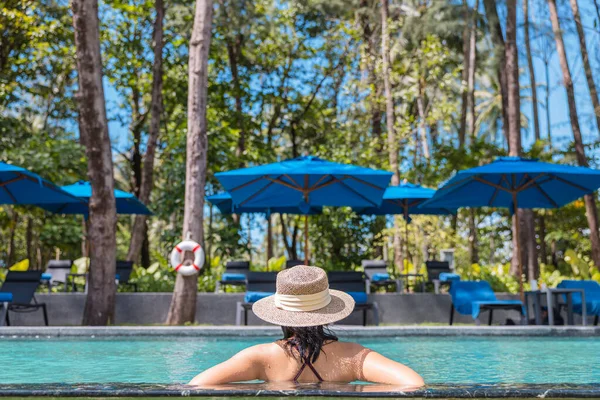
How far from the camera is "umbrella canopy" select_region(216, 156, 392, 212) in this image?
11.2 meters

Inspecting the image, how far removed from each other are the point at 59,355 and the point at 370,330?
3868 millimetres

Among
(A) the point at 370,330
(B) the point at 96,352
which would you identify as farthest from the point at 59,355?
(A) the point at 370,330

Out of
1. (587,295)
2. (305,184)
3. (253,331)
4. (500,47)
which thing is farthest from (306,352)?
(500,47)

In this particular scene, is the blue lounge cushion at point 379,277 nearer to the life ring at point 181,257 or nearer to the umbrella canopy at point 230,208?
the umbrella canopy at point 230,208

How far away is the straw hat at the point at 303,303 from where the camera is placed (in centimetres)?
283

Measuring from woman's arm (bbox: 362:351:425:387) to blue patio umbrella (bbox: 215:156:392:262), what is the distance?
26.2 feet

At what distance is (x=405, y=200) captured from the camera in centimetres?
1520

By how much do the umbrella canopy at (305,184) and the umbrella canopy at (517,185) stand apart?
4.21ft

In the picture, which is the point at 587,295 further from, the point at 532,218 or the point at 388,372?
the point at 388,372

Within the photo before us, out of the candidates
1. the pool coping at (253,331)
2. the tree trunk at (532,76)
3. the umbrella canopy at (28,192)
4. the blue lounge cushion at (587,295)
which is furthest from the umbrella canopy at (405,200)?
the tree trunk at (532,76)

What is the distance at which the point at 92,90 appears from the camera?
1098 cm

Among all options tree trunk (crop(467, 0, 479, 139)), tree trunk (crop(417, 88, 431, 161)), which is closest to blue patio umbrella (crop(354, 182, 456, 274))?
tree trunk (crop(417, 88, 431, 161))

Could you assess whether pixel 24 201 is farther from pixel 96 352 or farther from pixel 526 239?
pixel 526 239

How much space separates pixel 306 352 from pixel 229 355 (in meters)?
4.88
